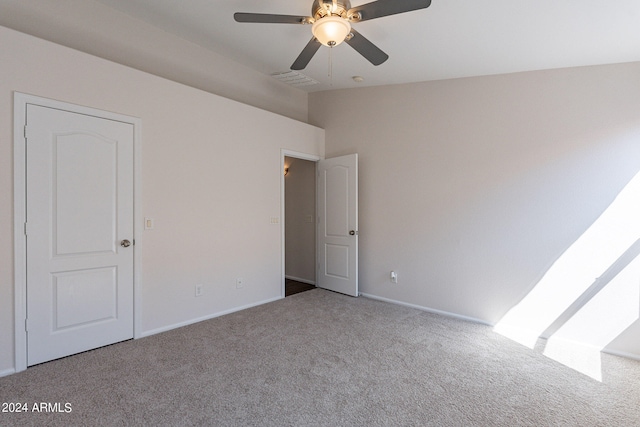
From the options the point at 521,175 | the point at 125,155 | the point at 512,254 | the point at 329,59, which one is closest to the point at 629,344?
the point at 512,254

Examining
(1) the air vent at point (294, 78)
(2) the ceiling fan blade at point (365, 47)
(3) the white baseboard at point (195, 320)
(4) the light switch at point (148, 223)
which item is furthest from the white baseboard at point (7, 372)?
(1) the air vent at point (294, 78)

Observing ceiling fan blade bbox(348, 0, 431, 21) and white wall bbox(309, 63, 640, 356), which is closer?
ceiling fan blade bbox(348, 0, 431, 21)

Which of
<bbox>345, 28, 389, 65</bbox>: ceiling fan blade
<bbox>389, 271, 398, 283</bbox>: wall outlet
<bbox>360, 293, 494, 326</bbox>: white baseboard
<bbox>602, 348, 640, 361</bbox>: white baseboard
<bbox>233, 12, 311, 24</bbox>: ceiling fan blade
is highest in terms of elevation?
<bbox>233, 12, 311, 24</bbox>: ceiling fan blade

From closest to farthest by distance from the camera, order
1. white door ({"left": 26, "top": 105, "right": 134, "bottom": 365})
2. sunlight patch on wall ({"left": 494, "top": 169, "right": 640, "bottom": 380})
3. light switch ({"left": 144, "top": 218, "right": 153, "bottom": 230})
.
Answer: white door ({"left": 26, "top": 105, "right": 134, "bottom": 365})
sunlight patch on wall ({"left": 494, "top": 169, "right": 640, "bottom": 380})
light switch ({"left": 144, "top": 218, "right": 153, "bottom": 230})

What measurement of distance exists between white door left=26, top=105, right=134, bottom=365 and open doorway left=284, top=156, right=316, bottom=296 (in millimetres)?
2695

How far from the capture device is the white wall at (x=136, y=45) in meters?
2.71

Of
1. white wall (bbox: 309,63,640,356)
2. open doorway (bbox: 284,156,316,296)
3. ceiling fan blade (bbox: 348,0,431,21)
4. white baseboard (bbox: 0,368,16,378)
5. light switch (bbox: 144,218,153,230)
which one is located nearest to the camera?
ceiling fan blade (bbox: 348,0,431,21)

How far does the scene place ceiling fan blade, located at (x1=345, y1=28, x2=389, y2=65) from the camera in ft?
7.37

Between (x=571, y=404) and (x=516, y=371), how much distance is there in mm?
444

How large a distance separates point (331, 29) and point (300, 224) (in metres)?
3.78

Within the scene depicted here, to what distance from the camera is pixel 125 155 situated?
300 cm

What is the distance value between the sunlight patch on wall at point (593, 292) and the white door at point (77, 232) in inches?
155

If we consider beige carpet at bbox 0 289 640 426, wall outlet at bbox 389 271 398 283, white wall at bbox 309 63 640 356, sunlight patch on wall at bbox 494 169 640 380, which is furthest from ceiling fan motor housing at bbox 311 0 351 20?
wall outlet at bbox 389 271 398 283

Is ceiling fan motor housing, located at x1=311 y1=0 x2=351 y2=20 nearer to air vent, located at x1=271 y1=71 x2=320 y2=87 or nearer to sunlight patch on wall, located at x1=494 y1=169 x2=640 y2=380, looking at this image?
air vent, located at x1=271 y1=71 x2=320 y2=87
